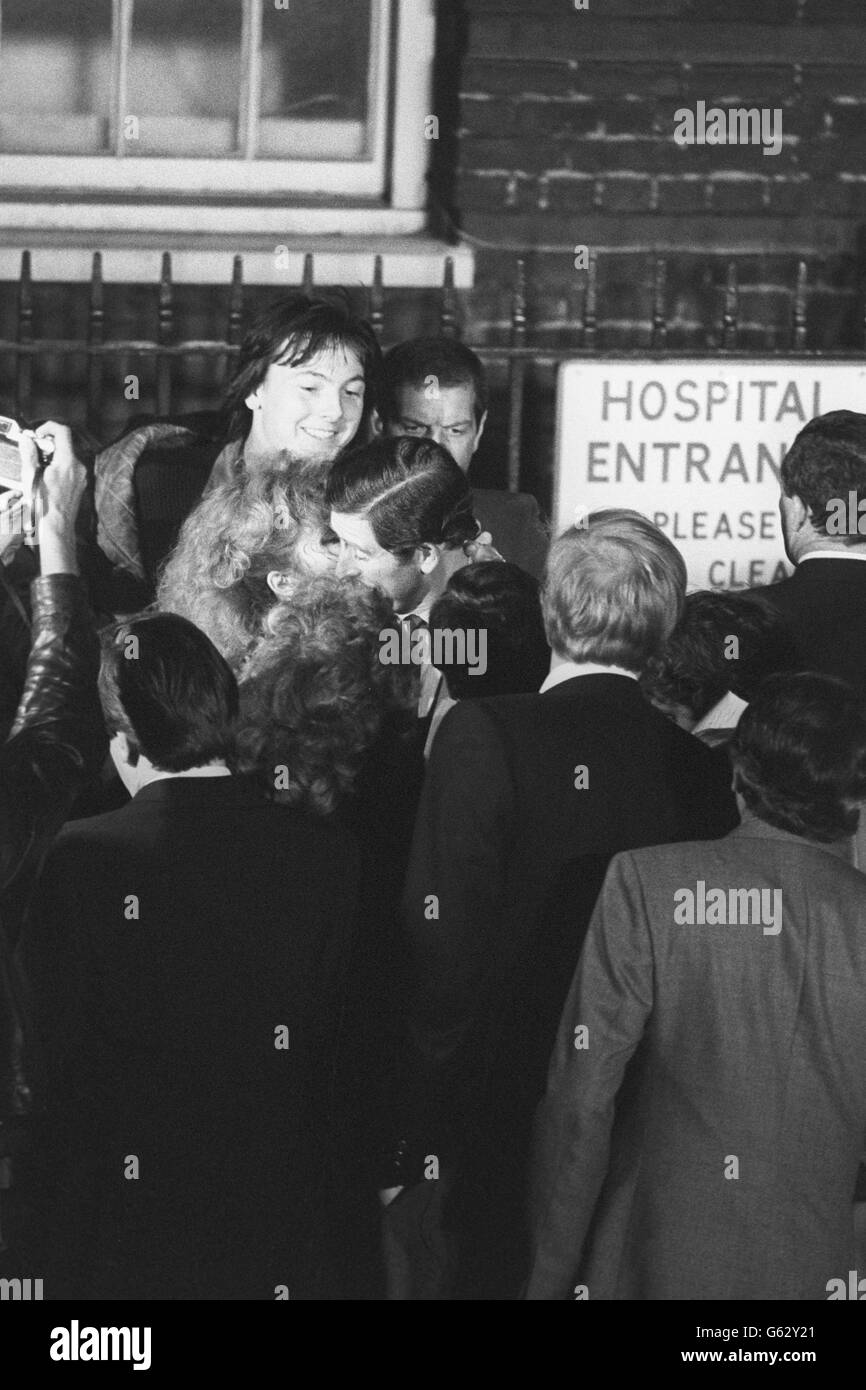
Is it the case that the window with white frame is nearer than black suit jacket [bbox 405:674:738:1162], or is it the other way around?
black suit jacket [bbox 405:674:738:1162]

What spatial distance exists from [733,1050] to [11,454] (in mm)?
1978

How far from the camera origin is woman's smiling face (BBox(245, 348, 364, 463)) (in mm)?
4215

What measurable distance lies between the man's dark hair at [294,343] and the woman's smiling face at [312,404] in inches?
0.7

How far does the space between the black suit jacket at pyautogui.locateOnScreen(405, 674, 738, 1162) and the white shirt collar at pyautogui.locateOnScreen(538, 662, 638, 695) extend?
11 millimetres

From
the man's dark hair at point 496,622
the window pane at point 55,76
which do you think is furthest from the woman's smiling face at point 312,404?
the window pane at point 55,76

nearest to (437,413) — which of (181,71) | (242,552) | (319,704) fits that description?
(242,552)

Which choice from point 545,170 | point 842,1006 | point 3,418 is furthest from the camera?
point 545,170

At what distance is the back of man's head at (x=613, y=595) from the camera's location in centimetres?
333

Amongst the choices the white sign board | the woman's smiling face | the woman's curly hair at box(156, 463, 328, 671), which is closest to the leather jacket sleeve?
the woman's curly hair at box(156, 463, 328, 671)

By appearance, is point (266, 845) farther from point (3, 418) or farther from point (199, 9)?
point (199, 9)

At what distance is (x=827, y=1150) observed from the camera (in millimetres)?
3027

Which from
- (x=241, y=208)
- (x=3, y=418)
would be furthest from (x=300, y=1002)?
(x=241, y=208)

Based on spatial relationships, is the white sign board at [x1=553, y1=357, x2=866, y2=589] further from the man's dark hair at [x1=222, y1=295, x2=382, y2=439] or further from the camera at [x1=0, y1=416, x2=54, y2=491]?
the camera at [x1=0, y1=416, x2=54, y2=491]

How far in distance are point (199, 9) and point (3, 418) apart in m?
2.17
